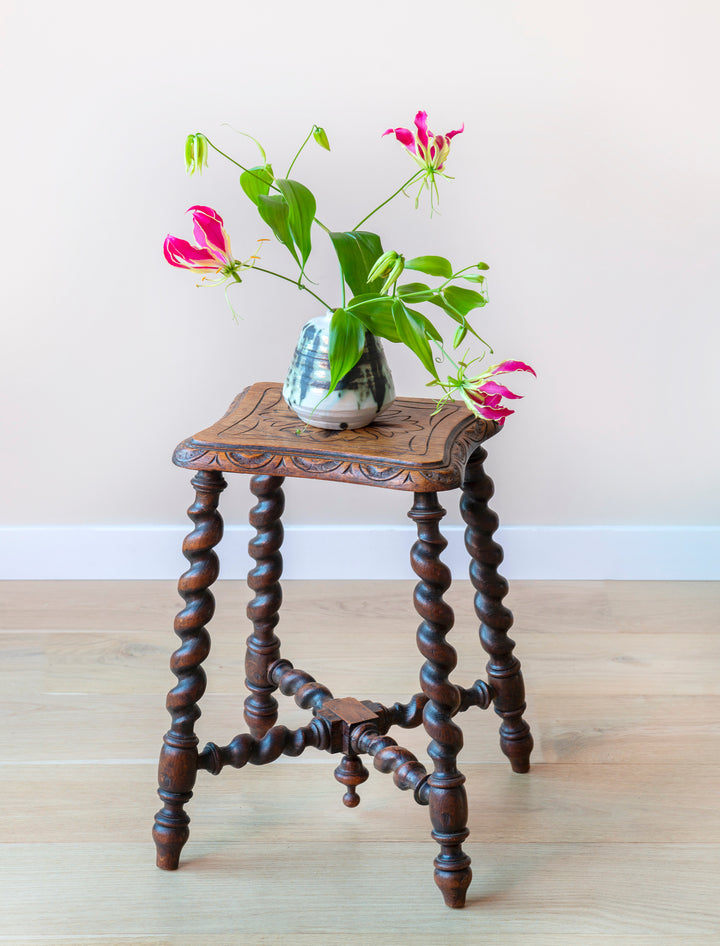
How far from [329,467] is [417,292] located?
0.71 feet

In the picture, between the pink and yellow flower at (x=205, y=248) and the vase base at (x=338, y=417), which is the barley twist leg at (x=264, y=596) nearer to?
the vase base at (x=338, y=417)

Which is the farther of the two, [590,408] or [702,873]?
[590,408]

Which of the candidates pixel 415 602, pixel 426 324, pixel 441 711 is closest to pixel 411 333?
pixel 426 324

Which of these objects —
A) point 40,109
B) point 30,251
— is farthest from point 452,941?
point 40,109

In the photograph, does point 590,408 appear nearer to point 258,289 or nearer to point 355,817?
point 258,289

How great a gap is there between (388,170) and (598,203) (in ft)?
1.22

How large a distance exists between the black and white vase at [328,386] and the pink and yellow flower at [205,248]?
12 cm

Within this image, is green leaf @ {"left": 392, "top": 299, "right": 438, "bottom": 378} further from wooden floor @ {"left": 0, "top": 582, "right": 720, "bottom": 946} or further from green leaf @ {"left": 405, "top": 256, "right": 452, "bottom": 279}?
wooden floor @ {"left": 0, "top": 582, "right": 720, "bottom": 946}

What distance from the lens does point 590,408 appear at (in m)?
1.82

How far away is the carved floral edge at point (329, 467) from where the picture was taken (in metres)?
0.99

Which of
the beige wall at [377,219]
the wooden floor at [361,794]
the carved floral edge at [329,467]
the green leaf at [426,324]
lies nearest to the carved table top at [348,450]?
the carved floral edge at [329,467]

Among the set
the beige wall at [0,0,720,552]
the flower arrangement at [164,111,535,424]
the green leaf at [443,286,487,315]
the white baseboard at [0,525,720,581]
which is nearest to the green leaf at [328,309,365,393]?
the flower arrangement at [164,111,535,424]

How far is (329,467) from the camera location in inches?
40.6

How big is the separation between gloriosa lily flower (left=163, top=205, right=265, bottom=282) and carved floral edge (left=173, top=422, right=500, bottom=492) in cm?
19
